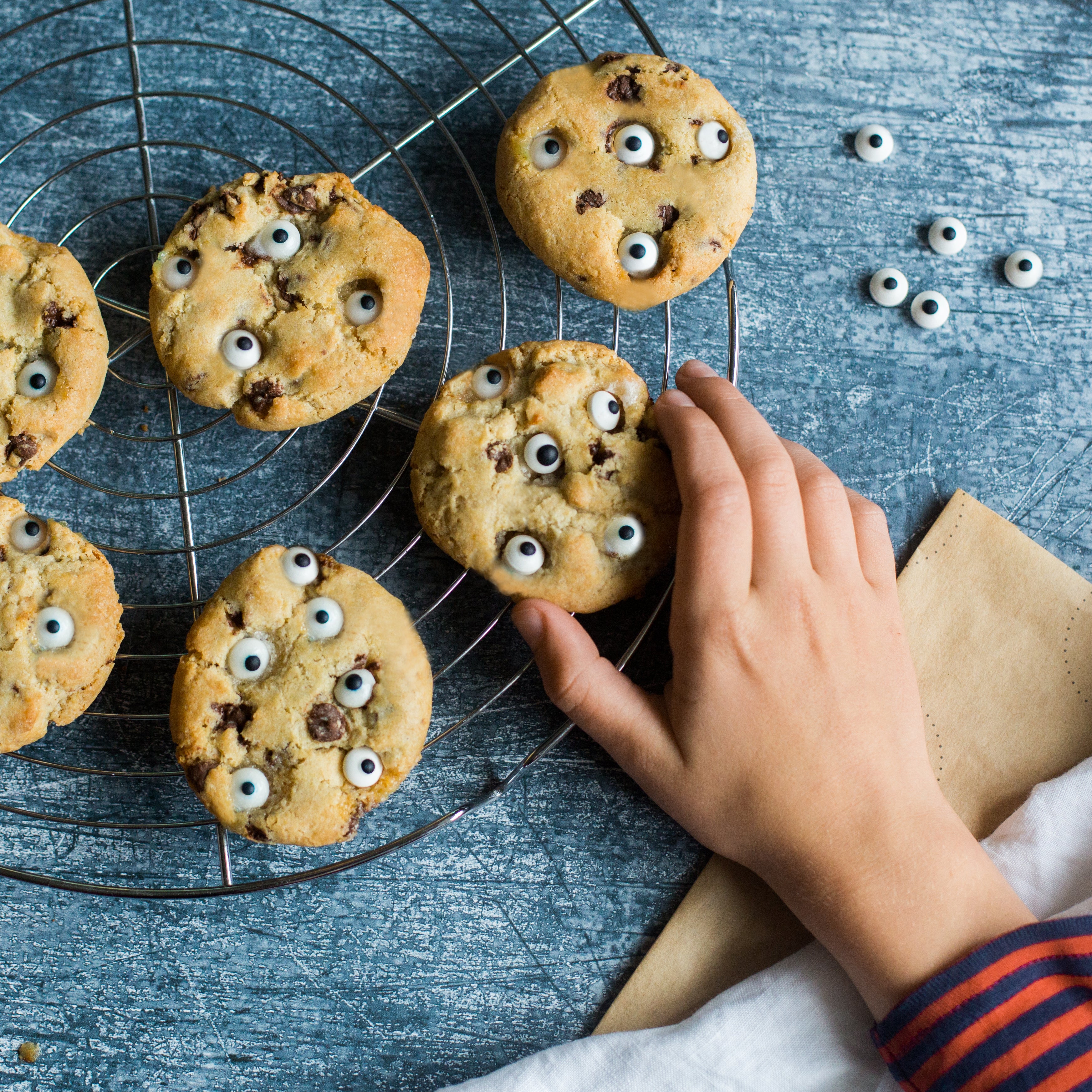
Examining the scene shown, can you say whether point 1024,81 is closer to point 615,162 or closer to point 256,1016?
point 615,162

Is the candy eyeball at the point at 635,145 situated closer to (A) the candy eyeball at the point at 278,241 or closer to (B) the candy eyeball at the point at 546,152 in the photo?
(B) the candy eyeball at the point at 546,152

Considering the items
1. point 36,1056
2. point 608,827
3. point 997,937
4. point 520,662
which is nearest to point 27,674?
Result: point 36,1056

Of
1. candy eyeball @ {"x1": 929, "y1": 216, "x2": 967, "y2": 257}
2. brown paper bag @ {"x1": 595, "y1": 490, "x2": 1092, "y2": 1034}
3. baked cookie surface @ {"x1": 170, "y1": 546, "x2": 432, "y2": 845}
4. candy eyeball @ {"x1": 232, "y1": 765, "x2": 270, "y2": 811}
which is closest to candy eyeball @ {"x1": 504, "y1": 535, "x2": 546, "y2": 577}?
baked cookie surface @ {"x1": 170, "y1": 546, "x2": 432, "y2": 845}

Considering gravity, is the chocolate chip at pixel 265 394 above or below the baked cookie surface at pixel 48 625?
above

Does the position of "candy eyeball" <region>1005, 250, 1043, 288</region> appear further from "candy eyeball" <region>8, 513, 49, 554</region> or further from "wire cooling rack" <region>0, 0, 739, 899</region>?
"candy eyeball" <region>8, 513, 49, 554</region>

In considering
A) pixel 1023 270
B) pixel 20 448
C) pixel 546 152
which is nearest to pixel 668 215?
pixel 546 152

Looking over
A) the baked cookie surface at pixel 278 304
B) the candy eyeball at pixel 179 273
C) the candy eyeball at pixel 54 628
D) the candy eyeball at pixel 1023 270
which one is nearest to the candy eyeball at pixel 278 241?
the baked cookie surface at pixel 278 304
